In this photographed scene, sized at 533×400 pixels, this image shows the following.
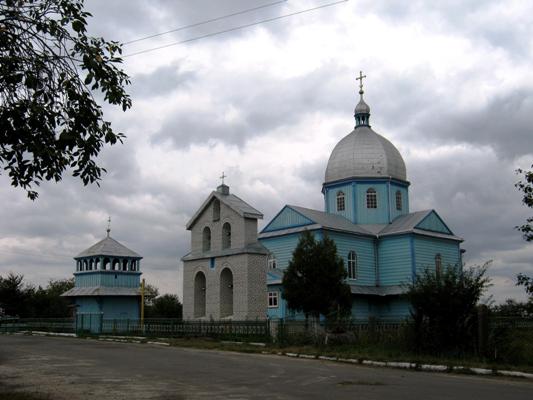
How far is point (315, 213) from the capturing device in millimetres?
38312

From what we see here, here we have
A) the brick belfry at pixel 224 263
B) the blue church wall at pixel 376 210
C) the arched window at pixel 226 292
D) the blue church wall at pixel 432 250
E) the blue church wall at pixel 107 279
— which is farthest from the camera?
the blue church wall at pixel 376 210

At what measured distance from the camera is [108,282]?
3828 cm

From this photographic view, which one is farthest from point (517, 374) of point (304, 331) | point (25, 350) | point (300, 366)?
point (25, 350)

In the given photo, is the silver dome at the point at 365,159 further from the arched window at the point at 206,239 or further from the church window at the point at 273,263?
the arched window at the point at 206,239

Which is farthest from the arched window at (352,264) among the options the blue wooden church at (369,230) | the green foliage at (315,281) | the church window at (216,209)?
the green foliage at (315,281)

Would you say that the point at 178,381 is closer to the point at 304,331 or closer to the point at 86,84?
the point at 86,84

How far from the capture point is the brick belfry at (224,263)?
26922 millimetres

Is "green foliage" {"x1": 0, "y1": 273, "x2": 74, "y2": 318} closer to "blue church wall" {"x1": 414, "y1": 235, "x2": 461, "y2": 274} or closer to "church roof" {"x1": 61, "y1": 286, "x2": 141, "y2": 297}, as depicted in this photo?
"church roof" {"x1": 61, "y1": 286, "x2": 141, "y2": 297}

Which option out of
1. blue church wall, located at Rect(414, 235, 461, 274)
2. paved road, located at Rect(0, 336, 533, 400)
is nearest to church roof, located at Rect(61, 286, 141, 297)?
blue church wall, located at Rect(414, 235, 461, 274)

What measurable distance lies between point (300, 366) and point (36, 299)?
130 ft

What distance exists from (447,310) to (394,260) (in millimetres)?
20751

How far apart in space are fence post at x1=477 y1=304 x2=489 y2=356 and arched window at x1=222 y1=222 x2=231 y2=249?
46.9ft

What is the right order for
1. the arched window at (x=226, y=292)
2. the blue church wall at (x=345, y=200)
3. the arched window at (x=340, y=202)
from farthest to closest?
the arched window at (x=340, y=202) < the blue church wall at (x=345, y=200) < the arched window at (x=226, y=292)

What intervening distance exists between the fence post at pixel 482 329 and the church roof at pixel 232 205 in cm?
1265
